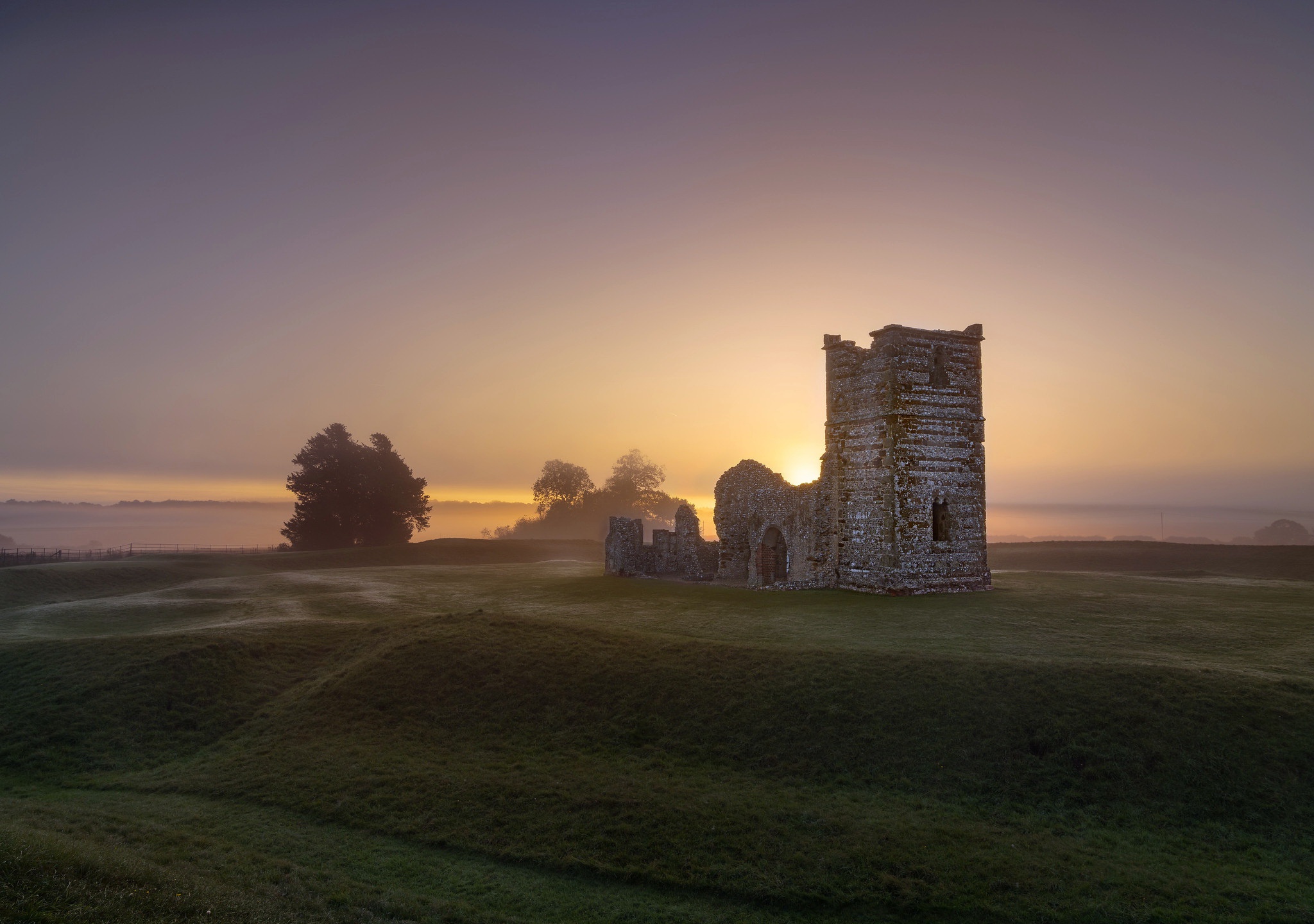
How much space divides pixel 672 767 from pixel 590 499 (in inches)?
2657

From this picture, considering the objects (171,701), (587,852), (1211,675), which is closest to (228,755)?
(171,701)

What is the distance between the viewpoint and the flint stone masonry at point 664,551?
122 ft

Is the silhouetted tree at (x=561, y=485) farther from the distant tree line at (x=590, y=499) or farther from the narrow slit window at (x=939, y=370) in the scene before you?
the narrow slit window at (x=939, y=370)

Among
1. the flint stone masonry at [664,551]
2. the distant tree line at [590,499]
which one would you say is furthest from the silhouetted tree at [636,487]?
the flint stone masonry at [664,551]

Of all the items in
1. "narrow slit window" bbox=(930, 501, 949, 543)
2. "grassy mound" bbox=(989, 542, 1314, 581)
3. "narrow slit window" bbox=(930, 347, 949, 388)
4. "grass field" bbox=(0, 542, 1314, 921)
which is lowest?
"grass field" bbox=(0, 542, 1314, 921)

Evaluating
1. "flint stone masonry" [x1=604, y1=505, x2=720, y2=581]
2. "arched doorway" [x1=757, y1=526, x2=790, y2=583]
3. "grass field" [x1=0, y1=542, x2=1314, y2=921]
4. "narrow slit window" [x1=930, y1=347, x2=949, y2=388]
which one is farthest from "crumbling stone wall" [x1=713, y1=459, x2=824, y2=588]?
"grass field" [x1=0, y1=542, x2=1314, y2=921]

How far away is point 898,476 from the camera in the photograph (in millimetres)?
26797

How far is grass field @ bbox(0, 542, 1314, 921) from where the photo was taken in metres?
10.4

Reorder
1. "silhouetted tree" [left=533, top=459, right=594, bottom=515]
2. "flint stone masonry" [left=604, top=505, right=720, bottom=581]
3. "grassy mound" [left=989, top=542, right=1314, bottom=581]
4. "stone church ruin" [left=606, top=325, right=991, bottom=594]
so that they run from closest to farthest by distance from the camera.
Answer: "stone church ruin" [left=606, top=325, right=991, bottom=594]
"flint stone masonry" [left=604, top=505, right=720, bottom=581]
"grassy mound" [left=989, top=542, right=1314, bottom=581]
"silhouetted tree" [left=533, top=459, right=594, bottom=515]

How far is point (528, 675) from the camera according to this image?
17.9 m

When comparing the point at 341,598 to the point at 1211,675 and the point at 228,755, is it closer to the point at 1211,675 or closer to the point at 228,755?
the point at 228,755

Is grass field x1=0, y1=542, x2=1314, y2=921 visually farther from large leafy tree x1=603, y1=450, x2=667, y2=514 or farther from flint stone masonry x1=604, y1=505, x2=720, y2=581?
large leafy tree x1=603, y1=450, x2=667, y2=514

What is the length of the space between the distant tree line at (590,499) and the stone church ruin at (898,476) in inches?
1991

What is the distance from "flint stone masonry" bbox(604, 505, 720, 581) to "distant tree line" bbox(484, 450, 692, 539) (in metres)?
39.5
